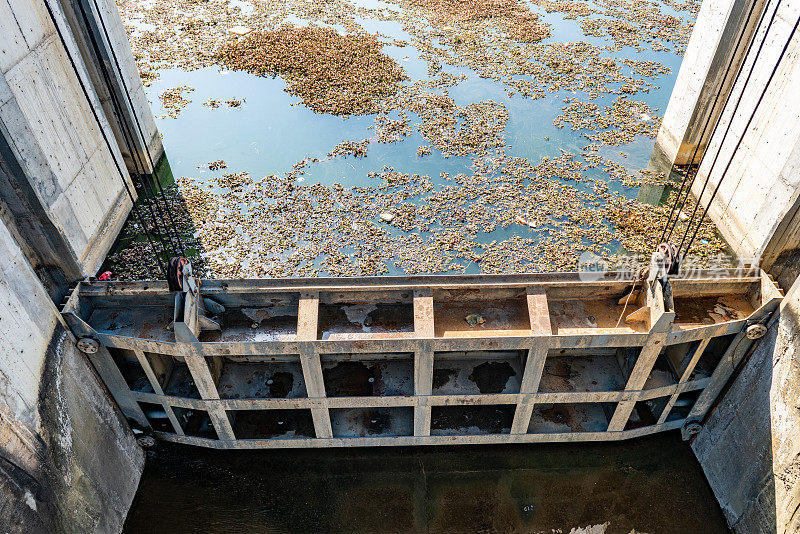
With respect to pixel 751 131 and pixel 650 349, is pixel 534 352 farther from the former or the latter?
pixel 751 131

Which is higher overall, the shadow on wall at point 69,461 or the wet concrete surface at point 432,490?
the shadow on wall at point 69,461

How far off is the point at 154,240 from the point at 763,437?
11902mm

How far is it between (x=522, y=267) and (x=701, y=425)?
4.32 metres

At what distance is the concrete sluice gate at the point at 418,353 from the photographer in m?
7.25

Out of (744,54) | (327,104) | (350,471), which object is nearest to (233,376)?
(350,471)

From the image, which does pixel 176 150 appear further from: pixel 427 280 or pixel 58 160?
pixel 427 280

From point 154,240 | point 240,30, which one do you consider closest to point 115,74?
point 154,240

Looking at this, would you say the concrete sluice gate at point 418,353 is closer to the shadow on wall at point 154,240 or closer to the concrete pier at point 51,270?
the concrete pier at point 51,270

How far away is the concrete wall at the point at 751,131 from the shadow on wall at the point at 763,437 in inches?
44.2

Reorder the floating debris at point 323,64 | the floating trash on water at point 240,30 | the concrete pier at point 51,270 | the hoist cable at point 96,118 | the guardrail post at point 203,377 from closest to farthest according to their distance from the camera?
the concrete pier at point 51,270, the guardrail post at point 203,377, the hoist cable at point 96,118, the floating debris at point 323,64, the floating trash on water at point 240,30

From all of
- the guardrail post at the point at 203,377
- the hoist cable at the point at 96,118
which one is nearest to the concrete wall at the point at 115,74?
the hoist cable at the point at 96,118

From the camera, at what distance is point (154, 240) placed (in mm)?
11734

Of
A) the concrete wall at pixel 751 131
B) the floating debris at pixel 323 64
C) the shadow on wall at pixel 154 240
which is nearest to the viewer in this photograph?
the concrete wall at pixel 751 131

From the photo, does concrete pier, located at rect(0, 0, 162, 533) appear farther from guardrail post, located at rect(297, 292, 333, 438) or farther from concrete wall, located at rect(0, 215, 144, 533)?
guardrail post, located at rect(297, 292, 333, 438)
